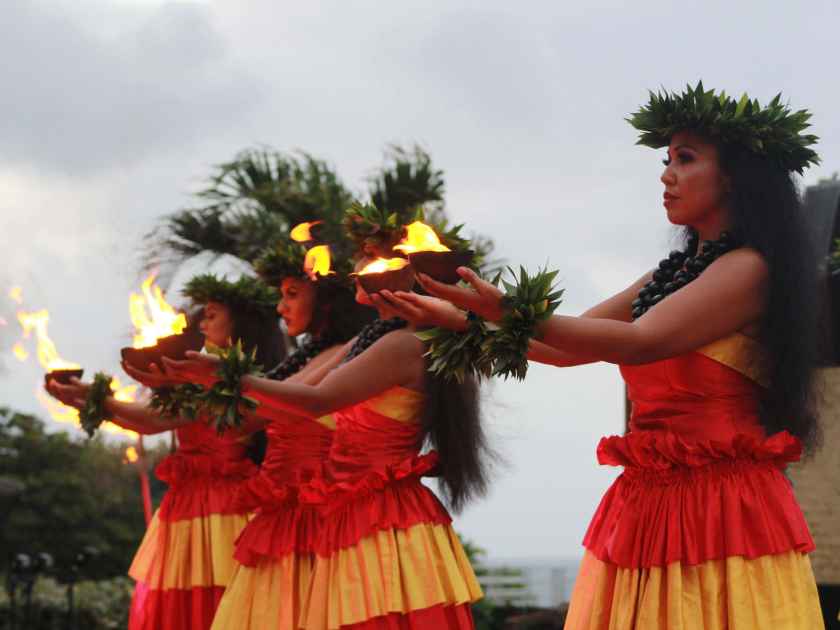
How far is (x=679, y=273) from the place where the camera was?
8.96ft

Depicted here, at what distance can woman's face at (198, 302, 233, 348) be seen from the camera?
17.3 ft

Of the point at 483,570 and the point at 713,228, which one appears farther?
the point at 483,570

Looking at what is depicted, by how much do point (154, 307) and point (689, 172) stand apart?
249 centimetres

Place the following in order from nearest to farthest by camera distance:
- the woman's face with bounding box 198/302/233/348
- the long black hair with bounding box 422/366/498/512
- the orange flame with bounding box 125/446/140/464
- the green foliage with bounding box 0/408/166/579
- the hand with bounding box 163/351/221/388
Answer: the hand with bounding box 163/351/221/388, the long black hair with bounding box 422/366/498/512, the woman's face with bounding box 198/302/233/348, the orange flame with bounding box 125/446/140/464, the green foliage with bounding box 0/408/166/579

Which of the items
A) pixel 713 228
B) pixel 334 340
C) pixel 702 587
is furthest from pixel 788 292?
pixel 334 340

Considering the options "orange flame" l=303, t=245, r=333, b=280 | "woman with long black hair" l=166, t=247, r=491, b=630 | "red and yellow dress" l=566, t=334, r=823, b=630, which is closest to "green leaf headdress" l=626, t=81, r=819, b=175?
"red and yellow dress" l=566, t=334, r=823, b=630

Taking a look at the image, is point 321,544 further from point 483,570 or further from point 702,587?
point 483,570

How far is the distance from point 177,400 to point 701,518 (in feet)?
7.28

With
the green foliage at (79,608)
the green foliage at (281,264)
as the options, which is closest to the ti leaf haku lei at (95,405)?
the green foliage at (281,264)

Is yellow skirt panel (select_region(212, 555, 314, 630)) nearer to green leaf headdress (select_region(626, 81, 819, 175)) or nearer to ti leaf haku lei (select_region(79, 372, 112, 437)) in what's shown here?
ti leaf haku lei (select_region(79, 372, 112, 437))

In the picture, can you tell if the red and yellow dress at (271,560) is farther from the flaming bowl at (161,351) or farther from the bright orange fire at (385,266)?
the bright orange fire at (385,266)

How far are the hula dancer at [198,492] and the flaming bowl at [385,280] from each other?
222 cm

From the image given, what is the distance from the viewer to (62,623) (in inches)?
407

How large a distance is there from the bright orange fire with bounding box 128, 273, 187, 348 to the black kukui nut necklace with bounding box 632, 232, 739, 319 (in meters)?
1.79
